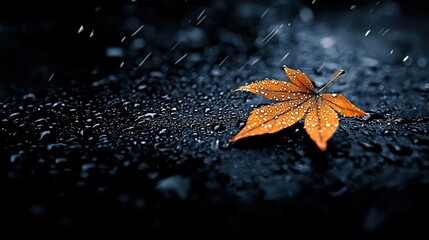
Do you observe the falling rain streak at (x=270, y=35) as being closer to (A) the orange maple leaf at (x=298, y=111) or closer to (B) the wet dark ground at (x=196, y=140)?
(B) the wet dark ground at (x=196, y=140)

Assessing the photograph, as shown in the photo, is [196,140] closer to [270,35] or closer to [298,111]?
[298,111]

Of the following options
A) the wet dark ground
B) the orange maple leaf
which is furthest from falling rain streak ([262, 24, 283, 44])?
the orange maple leaf

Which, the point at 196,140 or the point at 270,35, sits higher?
the point at 270,35

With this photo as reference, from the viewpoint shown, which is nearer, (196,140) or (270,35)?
(196,140)

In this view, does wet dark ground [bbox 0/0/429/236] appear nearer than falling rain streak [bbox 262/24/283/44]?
Yes

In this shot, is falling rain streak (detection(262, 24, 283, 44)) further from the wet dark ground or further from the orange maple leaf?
the orange maple leaf

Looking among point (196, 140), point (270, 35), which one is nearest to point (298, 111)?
point (196, 140)

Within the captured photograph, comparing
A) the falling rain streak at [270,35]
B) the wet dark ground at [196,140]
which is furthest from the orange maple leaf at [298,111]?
the falling rain streak at [270,35]
